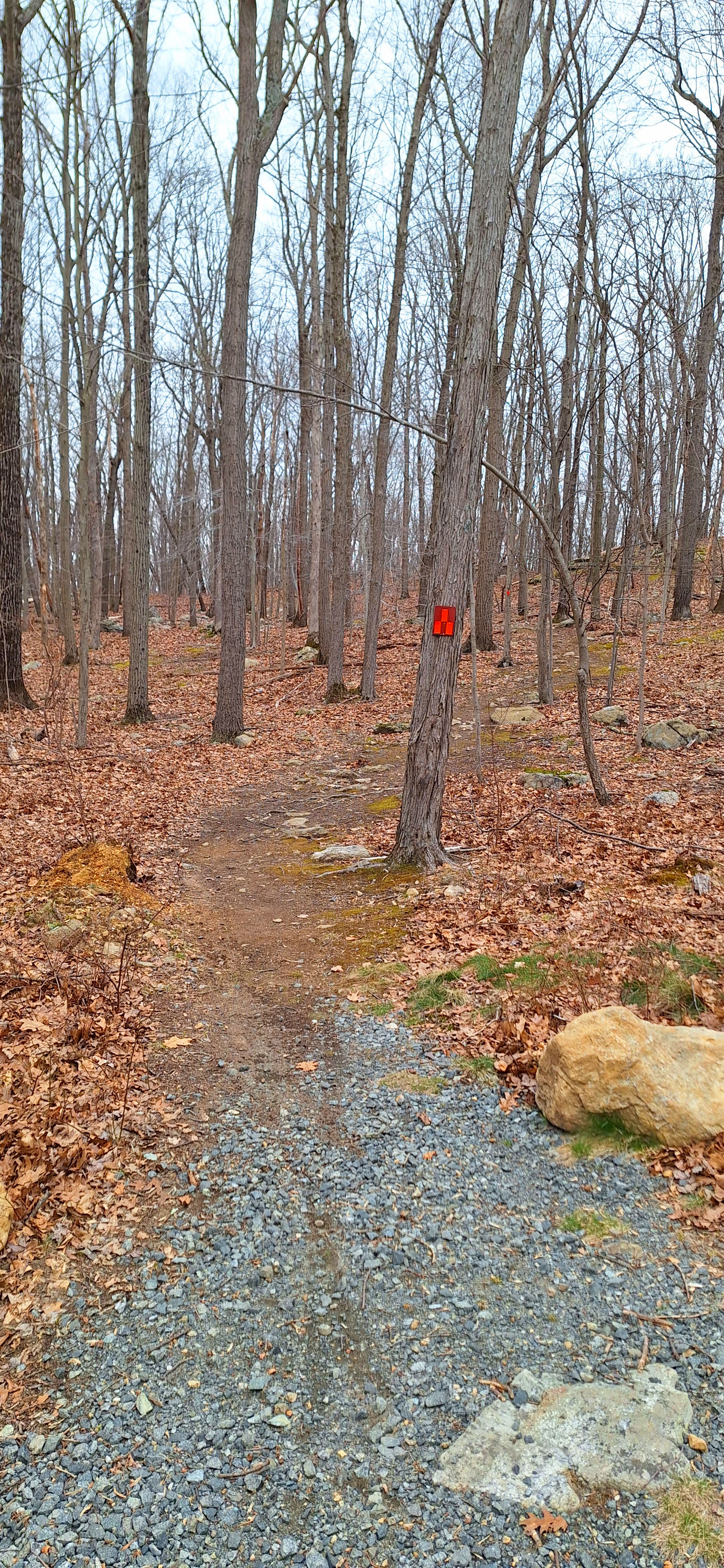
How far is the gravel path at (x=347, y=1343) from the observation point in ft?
7.51

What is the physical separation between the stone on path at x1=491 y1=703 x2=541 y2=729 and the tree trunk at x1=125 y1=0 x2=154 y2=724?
19.0 ft

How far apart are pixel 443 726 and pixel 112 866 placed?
3.06 metres

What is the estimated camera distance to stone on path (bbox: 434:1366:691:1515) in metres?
2.37

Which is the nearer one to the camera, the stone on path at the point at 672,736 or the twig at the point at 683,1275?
the twig at the point at 683,1275

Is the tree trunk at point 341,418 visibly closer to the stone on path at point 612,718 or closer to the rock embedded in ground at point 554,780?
the stone on path at point 612,718

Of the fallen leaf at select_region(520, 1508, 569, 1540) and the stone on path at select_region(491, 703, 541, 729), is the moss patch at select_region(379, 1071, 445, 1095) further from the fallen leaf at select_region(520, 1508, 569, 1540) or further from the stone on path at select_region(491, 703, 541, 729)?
the stone on path at select_region(491, 703, 541, 729)

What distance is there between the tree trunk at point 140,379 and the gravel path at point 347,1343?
421 inches

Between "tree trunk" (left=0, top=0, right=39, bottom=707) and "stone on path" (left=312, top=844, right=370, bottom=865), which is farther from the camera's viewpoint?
"tree trunk" (left=0, top=0, right=39, bottom=707)

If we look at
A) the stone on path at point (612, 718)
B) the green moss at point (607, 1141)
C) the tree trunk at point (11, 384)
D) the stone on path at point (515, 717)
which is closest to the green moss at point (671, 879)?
the green moss at point (607, 1141)

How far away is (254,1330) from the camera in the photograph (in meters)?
2.98

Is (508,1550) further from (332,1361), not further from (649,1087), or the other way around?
(649,1087)

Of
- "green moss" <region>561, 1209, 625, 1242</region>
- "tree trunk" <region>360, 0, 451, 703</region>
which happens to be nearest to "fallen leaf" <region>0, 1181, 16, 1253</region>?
"green moss" <region>561, 1209, 625, 1242</region>

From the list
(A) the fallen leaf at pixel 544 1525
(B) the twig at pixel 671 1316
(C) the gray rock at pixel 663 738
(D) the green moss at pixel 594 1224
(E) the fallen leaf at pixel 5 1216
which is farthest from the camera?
(C) the gray rock at pixel 663 738

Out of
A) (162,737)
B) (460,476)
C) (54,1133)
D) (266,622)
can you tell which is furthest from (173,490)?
(54,1133)
